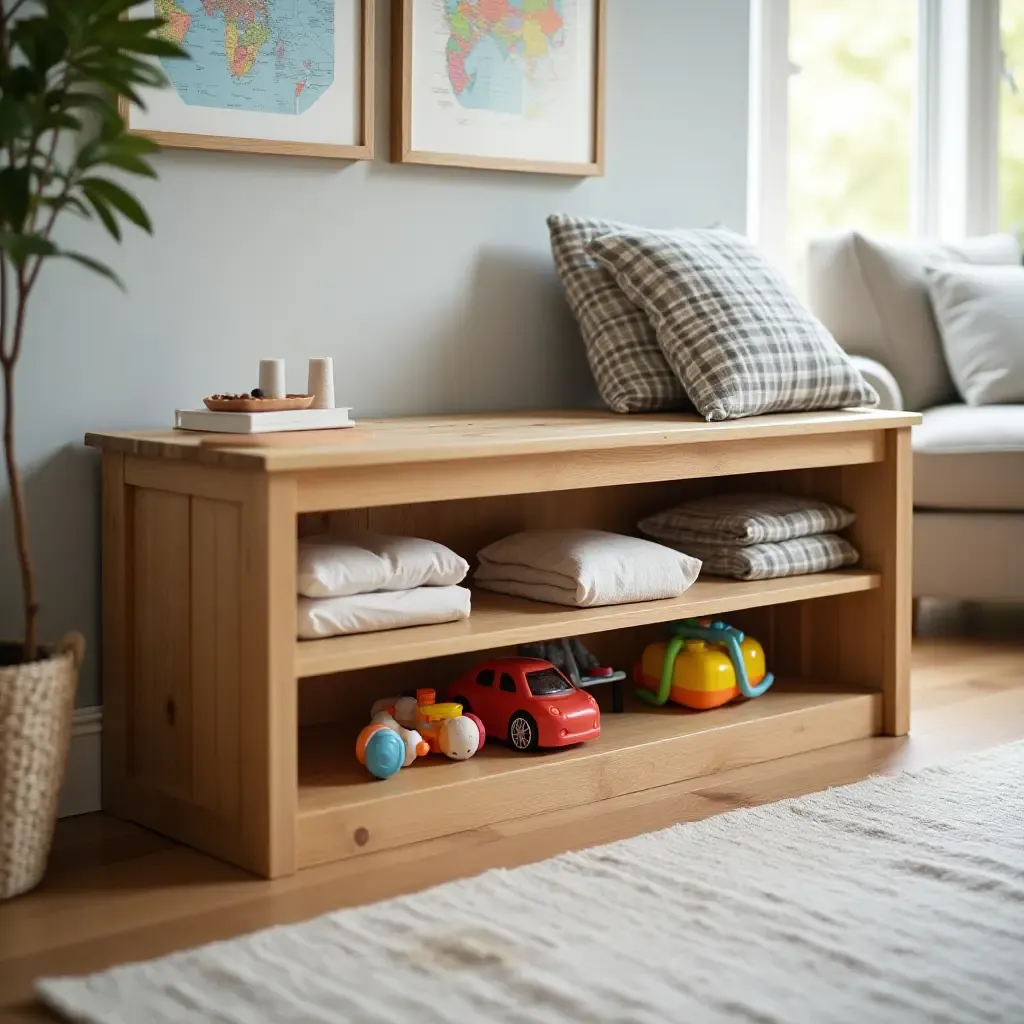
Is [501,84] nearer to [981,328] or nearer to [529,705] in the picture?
[529,705]

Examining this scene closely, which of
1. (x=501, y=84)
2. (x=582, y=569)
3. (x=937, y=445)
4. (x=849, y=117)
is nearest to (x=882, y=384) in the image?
(x=937, y=445)

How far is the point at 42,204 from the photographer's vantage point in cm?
171

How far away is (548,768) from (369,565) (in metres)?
0.40

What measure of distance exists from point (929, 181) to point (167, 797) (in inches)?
121

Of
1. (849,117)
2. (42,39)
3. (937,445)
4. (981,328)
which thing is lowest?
(937,445)

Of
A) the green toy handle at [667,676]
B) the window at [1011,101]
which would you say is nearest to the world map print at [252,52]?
the green toy handle at [667,676]

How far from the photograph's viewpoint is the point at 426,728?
2166mm

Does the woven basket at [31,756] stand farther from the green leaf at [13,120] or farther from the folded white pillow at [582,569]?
the folded white pillow at [582,569]

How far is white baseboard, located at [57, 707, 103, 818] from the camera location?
213 cm

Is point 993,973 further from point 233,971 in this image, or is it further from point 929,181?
point 929,181

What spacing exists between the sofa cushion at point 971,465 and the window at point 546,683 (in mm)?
1293

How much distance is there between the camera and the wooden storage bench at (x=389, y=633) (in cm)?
185

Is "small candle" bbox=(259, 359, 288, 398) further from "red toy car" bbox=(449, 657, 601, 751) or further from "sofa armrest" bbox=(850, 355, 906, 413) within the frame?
"sofa armrest" bbox=(850, 355, 906, 413)

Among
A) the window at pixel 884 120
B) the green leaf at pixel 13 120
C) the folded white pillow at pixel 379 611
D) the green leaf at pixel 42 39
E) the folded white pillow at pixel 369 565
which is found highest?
the window at pixel 884 120
